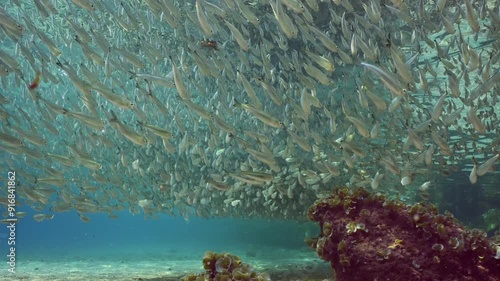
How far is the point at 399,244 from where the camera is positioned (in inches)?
232

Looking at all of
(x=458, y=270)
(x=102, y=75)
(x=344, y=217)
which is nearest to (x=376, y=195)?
(x=344, y=217)

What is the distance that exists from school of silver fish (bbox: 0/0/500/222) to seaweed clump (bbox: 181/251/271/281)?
1.49 metres

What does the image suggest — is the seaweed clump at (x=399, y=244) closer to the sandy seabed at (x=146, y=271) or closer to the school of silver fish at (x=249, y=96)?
the school of silver fish at (x=249, y=96)

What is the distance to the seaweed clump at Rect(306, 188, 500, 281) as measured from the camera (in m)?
5.57

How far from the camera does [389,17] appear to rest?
1180cm

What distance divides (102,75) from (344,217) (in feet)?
36.5

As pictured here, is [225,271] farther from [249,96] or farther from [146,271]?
[146,271]

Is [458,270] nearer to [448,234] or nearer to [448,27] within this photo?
[448,234]

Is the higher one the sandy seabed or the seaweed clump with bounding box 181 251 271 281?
the seaweed clump with bounding box 181 251 271 281

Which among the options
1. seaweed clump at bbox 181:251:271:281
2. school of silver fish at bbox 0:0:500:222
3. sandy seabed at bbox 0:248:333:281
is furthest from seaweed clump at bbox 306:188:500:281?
sandy seabed at bbox 0:248:333:281

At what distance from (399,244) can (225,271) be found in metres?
2.91

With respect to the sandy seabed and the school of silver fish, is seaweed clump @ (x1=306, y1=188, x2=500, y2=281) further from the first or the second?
the sandy seabed

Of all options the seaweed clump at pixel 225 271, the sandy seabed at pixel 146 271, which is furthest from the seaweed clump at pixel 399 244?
the sandy seabed at pixel 146 271

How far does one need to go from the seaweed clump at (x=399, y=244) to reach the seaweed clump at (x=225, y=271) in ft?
6.24
